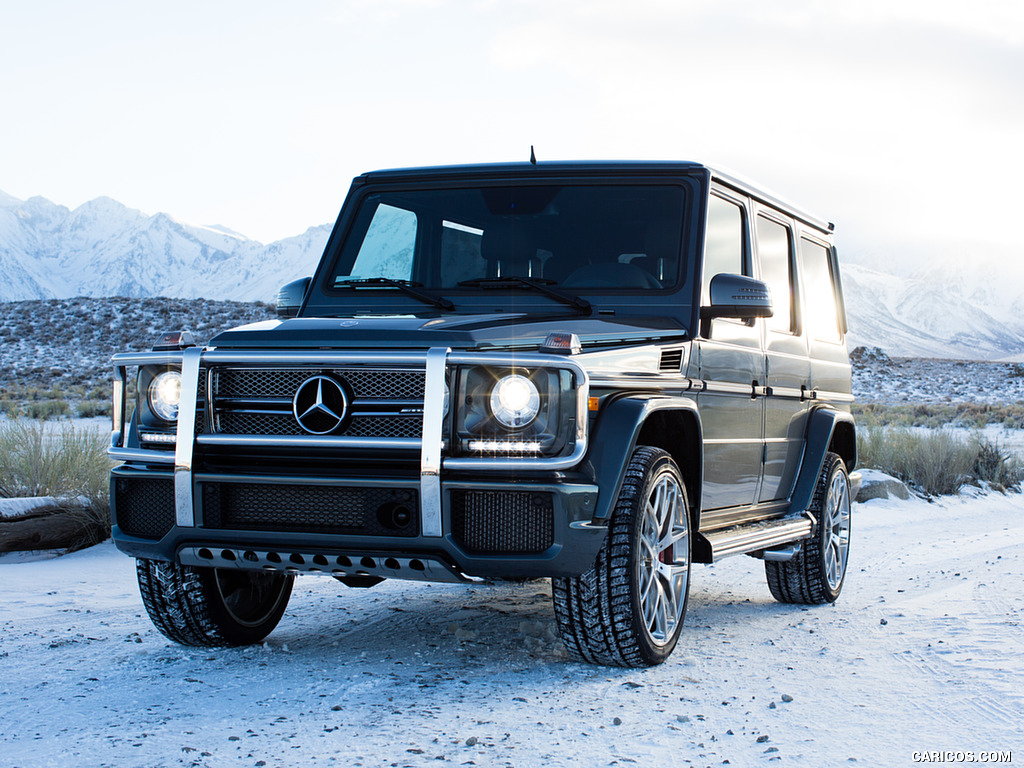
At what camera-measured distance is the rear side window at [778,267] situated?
21.1 ft

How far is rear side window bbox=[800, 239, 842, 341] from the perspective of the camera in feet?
23.7

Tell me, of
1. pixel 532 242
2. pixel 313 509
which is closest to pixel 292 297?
pixel 532 242

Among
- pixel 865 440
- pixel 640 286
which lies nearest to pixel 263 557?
pixel 640 286

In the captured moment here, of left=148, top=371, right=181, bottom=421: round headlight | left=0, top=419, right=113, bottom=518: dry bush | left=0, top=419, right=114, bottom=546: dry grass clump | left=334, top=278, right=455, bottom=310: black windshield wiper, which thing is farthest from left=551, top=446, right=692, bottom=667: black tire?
left=0, top=419, right=113, bottom=518: dry bush

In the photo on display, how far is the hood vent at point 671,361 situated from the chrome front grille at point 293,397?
3.82ft

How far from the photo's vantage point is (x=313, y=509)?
432 centimetres

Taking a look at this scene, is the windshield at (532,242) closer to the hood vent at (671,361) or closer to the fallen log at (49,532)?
the hood vent at (671,361)

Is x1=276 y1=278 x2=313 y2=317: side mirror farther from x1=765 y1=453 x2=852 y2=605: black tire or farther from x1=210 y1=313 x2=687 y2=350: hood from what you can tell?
x1=765 y1=453 x2=852 y2=605: black tire

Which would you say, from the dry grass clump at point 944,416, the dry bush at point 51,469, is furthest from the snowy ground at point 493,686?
the dry grass clump at point 944,416

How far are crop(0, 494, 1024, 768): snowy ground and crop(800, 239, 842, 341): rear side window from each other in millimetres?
1710

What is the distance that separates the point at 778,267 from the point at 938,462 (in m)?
9.53

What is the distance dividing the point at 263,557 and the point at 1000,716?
109 inches
